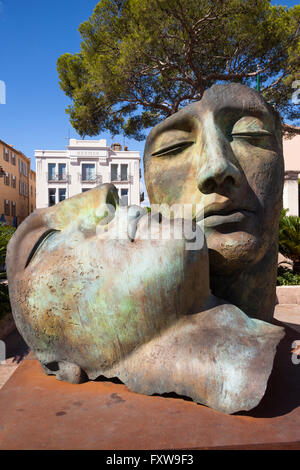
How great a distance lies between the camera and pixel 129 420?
1400mm

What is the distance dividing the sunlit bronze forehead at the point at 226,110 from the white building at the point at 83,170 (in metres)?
28.1

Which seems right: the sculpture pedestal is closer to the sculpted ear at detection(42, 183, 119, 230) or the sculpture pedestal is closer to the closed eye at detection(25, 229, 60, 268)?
the closed eye at detection(25, 229, 60, 268)

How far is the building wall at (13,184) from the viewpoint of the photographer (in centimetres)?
3008

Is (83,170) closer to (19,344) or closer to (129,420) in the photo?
(19,344)

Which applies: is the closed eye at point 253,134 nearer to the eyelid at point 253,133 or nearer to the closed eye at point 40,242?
the eyelid at point 253,133

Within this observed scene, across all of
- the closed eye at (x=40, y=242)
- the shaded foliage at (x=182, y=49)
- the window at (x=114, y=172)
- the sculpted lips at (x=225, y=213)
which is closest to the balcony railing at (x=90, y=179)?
the window at (x=114, y=172)

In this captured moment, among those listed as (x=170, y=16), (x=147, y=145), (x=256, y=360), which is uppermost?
(x=170, y=16)

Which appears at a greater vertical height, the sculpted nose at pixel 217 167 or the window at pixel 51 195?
the window at pixel 51 195

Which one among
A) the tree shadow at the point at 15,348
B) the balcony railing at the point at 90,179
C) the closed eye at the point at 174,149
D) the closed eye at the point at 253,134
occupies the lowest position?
the tree shadow at the point at 15,348

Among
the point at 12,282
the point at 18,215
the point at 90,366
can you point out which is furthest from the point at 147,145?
the point at 18,215

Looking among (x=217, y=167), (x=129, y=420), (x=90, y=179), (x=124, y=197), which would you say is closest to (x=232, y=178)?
(x=217, y=167)

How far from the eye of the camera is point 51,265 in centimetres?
176
